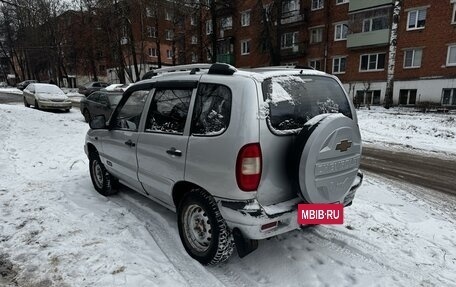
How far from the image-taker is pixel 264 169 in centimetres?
280

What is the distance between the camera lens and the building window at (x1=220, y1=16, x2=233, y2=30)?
39000mm

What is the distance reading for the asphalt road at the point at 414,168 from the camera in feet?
21.3

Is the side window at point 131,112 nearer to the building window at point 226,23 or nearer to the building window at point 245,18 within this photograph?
the building window at point 245,18

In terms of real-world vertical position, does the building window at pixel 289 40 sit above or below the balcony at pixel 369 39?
above

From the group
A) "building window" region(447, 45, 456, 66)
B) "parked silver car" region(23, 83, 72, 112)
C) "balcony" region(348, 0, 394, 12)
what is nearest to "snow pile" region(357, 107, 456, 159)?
"building window" region(447, 45, 456, 66)

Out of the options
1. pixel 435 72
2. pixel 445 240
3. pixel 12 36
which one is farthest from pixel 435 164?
pixel 12 36

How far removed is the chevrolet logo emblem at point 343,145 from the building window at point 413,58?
26.0 metres

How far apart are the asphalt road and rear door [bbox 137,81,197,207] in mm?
5287

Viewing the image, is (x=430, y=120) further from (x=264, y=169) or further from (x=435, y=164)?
(x=264, y=169)

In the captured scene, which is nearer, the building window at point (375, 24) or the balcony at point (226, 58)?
the building window at point (375, 24)

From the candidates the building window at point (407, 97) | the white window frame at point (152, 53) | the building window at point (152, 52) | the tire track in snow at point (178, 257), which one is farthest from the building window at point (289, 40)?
the tire track in snow at point (178, 257)

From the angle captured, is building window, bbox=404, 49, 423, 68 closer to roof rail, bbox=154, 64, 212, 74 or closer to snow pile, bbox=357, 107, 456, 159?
snow pile, bbox=357, 107, 456, 159

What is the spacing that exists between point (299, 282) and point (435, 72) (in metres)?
25.9

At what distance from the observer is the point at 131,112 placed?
4246mm
